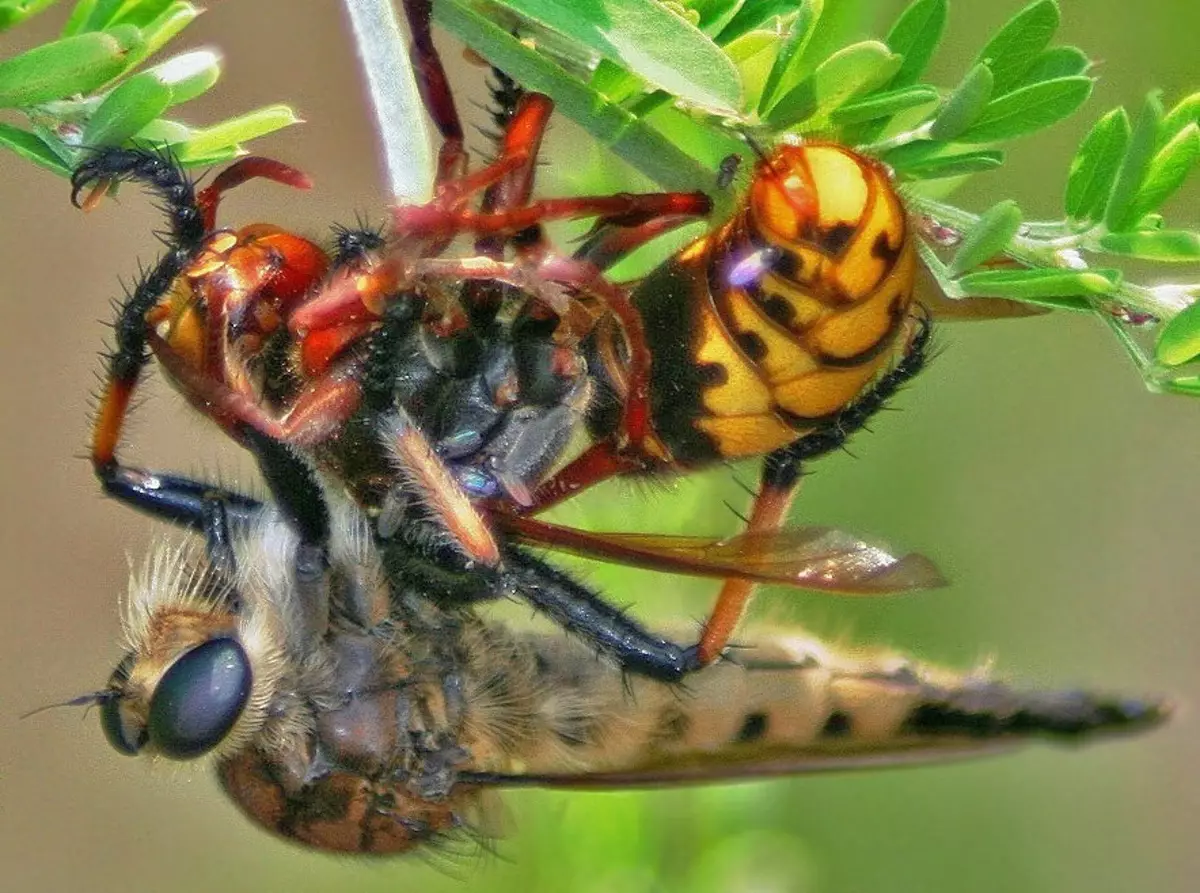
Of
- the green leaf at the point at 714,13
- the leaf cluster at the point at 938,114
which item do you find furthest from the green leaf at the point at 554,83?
the green leaf at the point at 714,13

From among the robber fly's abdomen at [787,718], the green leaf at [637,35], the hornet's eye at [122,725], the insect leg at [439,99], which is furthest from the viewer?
the robber fly's abdomen at [787,718]

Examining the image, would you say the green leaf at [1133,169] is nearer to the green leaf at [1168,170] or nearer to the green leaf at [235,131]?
the green leaf at [1168,170]

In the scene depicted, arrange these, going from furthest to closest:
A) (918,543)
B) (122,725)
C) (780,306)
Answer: (918,543) < (122,725) < (780,306)

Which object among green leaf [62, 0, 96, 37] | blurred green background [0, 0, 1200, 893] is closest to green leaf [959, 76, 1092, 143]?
green leaf [62, 0, 96, 37]

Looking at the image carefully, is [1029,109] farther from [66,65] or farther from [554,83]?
[66,65]

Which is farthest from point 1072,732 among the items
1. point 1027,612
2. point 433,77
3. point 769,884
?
point 1027,612

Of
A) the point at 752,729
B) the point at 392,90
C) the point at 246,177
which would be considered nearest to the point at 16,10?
the point at 392,90

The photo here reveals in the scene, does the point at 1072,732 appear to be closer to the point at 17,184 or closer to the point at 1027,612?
the point at 1027,612
